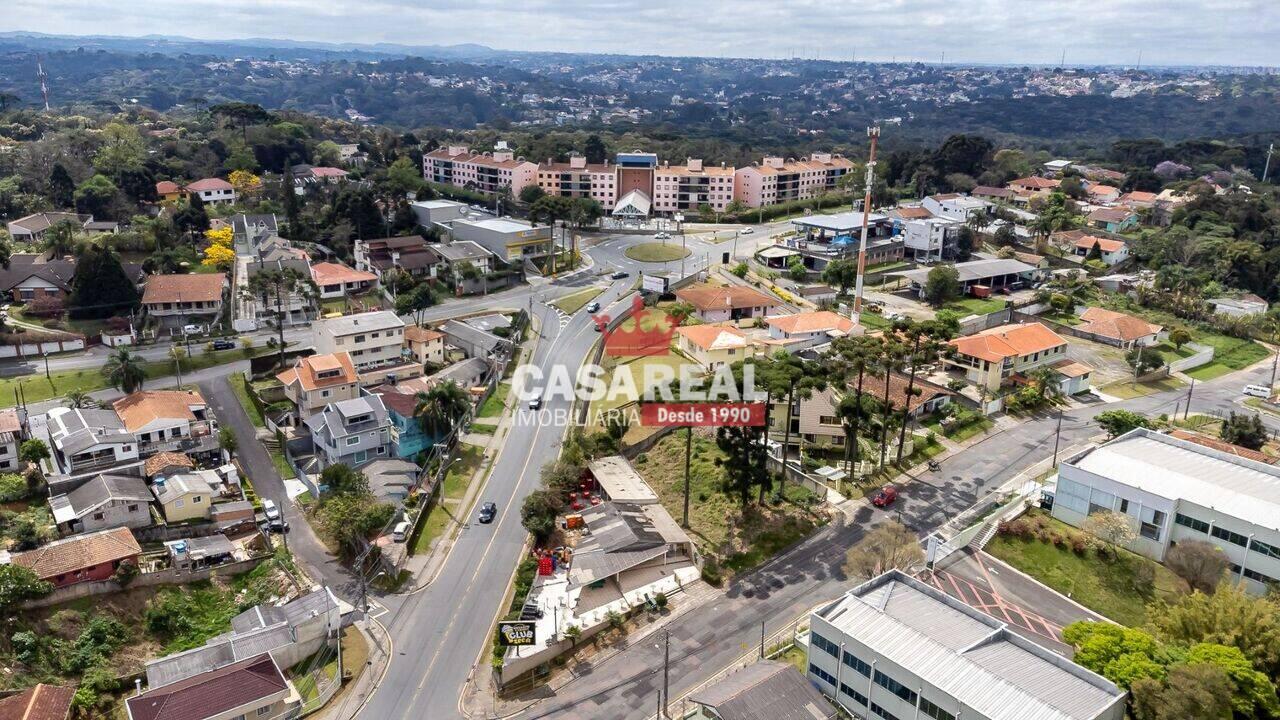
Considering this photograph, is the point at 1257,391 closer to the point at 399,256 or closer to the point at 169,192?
the point at 399,256

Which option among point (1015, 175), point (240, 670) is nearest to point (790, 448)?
point (240, 670)

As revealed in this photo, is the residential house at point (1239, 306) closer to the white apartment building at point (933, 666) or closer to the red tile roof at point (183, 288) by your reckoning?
the white apartment building at point (933, 666)

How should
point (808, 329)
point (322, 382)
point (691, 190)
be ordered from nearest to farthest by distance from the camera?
point (322, 382), point (808, 329), point (691, 190)

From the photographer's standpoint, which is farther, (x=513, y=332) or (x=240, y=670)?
(x=513, y=332)

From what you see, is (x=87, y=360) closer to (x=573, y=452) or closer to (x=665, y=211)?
(x=573, y=452)

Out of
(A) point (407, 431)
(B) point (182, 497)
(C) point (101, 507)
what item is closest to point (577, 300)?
(A) point (407, 431)

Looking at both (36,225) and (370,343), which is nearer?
(370,343)
